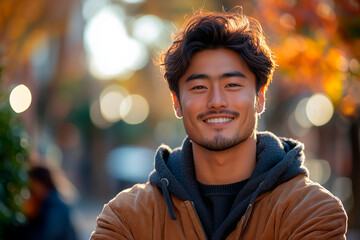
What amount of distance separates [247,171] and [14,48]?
874 cm

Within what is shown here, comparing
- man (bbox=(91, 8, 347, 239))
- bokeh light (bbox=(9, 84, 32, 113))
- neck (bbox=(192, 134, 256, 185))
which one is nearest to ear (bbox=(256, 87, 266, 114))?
man (bbox=(91, 8, 347, 239))

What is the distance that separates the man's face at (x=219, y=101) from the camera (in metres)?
3.75

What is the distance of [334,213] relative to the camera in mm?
3215

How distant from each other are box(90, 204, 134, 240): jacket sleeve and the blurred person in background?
Answer: 3984 millimetres

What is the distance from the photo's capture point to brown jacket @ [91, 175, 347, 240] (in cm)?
322

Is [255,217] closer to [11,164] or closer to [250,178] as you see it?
[250,178]

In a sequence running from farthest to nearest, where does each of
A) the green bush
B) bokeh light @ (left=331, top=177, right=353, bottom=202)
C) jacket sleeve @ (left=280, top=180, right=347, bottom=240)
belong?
bokeh light @ (left=331, top=177, right=353, bottom=202) → the green bush → jacket sleeve @ (left=280, top=180, right=347, bottom=240)

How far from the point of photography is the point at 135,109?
2650 inches

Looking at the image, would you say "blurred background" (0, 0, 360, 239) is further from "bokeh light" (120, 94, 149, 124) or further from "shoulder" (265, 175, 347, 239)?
"bokeh light" (120, 94, 149, 124)

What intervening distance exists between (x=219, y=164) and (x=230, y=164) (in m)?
0.07

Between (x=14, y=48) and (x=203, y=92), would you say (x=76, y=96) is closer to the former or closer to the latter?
(x=14, y=48)

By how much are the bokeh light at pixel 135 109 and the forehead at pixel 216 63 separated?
5859cm

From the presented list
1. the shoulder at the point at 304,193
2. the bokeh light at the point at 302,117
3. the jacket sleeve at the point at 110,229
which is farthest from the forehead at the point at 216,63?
the bokeh light at the point at 302,117

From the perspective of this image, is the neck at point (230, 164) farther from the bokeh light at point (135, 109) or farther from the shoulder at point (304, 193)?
the bokeh light at point (135, 109)
